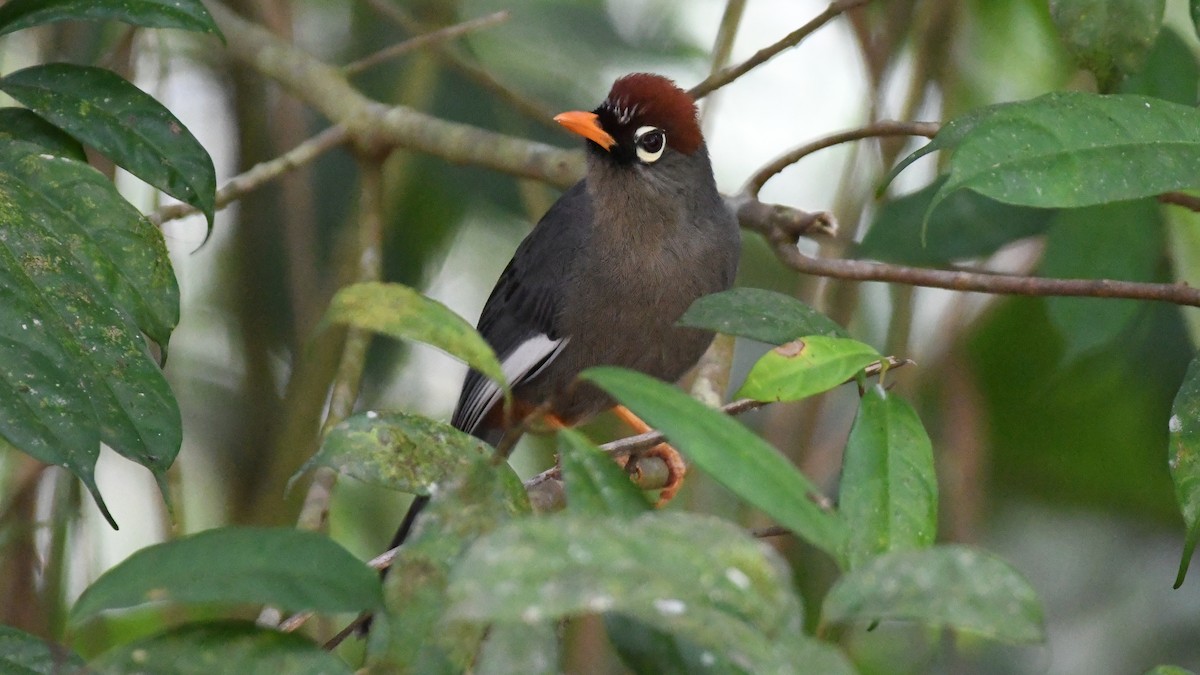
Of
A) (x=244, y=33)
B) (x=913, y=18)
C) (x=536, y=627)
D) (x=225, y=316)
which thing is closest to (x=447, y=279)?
(x=225, y=316)

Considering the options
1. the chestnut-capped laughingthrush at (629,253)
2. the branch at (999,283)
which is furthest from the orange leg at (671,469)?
the branch at (999,283)

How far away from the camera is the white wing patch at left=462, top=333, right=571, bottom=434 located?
3311 millimetres

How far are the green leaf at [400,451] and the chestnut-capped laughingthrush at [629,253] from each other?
1.75m

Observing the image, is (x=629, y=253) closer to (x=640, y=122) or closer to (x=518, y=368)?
(x=640, y=122)

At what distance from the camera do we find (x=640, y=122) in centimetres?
320

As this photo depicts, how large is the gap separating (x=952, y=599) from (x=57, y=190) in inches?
55.4

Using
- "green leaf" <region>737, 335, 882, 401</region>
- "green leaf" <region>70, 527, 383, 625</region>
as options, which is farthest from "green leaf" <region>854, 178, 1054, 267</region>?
"green leaf" <region>70, 527, 383, 625</region>

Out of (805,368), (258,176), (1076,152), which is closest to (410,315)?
(805,368)

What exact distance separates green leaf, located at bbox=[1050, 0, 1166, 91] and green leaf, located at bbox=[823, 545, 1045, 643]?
1.24m

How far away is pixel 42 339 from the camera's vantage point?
1.56m

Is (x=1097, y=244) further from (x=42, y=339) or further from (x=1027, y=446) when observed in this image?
(x=42, y=339)

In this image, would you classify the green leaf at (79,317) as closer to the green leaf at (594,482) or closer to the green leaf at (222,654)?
the green leaf at (222,654)

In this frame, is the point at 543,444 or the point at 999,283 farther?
the point at 543,444

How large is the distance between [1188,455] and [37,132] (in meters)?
1.76
